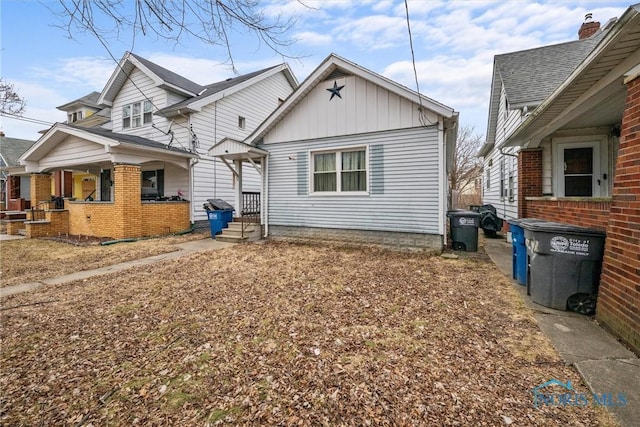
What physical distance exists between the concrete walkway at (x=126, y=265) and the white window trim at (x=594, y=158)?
30.2ft

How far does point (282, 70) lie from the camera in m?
15.3

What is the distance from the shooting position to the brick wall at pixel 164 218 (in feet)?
33.2

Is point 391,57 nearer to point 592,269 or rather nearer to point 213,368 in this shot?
point 592,269

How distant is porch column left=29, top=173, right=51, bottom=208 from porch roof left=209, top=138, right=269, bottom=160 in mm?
9602

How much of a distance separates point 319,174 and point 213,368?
22.5 ft

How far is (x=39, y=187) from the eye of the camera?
41.7 ft

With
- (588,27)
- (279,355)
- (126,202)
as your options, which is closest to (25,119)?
(126,202)

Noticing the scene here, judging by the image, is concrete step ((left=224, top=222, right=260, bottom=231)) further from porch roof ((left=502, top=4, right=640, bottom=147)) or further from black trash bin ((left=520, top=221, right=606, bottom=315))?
porch roof ((left=502, top=4, right=640, bottom=147))

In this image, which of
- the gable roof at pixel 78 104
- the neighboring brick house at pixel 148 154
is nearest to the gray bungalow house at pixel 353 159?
the neighboring brick house at pixel 148 154

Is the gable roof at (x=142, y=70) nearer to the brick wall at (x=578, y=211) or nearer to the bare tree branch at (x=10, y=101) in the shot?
the bare tree branch at (x=10, y=101)

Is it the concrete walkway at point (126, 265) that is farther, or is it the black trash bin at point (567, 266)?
the concrete walkway at point (126, 265)

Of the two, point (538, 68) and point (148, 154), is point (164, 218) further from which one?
point (538, 68)

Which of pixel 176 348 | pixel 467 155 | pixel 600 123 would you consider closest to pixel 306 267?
pixel 176 348

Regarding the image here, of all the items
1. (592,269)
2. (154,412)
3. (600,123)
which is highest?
(600,123)
